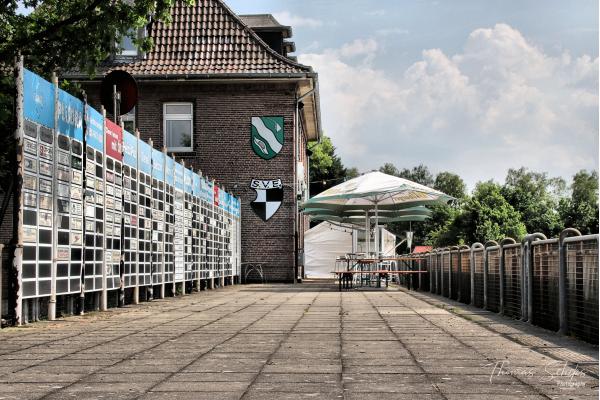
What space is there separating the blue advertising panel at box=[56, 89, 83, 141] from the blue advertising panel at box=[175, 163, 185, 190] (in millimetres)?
6379

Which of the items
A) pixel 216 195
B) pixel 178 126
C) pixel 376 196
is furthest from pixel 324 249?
pixel 216 195

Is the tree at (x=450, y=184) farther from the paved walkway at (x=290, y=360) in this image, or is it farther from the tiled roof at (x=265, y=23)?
the paved walkway at (x=290, y=360)

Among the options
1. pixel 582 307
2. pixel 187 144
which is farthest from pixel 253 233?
pixel 582 307

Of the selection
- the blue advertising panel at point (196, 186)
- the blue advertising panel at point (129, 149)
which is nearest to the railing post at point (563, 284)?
the blue advertising panel at point (129, 149)

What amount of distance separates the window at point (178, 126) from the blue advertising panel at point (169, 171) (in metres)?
11.3

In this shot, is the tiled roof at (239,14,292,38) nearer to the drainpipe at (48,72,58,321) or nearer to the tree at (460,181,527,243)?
the drainpipe at (48,72,58,321)

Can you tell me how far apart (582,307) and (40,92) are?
21.4ft

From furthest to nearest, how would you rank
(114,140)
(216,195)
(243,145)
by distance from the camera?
1. (243,145)
2. (216,195)
3. (114,140)

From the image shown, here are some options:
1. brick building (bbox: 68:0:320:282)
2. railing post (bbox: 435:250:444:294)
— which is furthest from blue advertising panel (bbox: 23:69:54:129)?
brick building (bbox: 68:0:320:282)

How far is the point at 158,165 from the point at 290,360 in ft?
34.1

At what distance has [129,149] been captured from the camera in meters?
14.3

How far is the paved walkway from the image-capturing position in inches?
201

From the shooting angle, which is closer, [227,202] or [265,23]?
[227,202]

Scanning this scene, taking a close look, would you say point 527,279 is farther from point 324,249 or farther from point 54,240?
point 324,249
